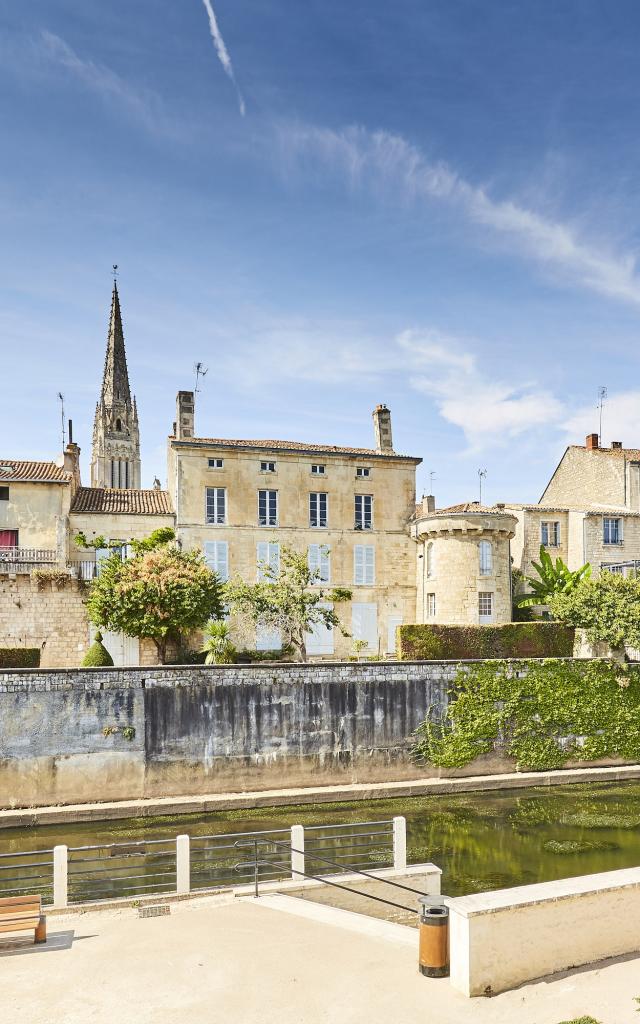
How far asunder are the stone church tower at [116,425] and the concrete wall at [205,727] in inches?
2279

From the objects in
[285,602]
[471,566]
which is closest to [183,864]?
[285,602]

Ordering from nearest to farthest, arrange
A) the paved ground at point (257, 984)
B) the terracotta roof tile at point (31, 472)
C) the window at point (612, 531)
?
1. the paved ground at point (257, 984)
2. the terracotta roof tile at point (31, 472)
3. the window at point (612, 531)

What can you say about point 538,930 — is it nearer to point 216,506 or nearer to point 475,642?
point 475,642

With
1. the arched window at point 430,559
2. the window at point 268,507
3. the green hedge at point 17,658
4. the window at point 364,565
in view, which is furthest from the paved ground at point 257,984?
the window at point 364,565

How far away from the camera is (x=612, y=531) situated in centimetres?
3506

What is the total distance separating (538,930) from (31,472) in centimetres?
2776

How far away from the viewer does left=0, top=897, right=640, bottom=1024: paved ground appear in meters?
6.47

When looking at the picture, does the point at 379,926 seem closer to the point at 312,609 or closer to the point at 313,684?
the point at 313,684

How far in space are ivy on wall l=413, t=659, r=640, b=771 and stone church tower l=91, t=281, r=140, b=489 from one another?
59.3 metres

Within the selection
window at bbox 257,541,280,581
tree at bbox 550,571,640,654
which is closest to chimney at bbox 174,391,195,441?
window at bbox 257,541,280,581

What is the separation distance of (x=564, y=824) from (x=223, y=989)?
1343 centimetres

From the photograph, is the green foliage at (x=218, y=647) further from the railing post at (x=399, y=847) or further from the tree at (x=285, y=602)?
the railing post at (x=399, y=847)

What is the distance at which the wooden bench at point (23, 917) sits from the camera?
8.32 meters

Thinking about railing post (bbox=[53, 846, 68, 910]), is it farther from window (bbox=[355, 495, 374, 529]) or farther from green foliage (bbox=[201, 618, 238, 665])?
window (bbox=[355, 495, 374, 529])
